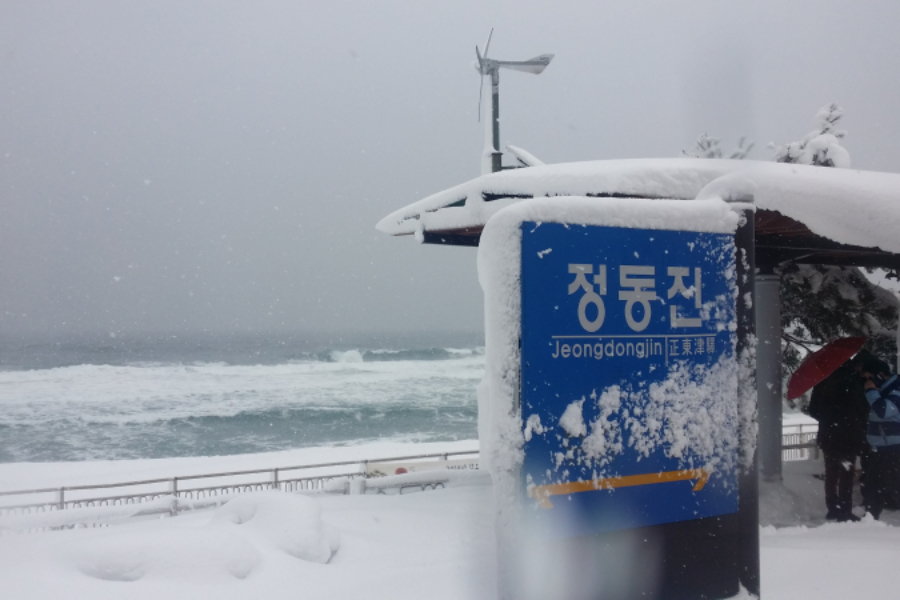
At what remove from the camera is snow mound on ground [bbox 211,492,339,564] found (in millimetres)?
4652

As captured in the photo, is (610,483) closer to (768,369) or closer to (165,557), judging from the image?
(165,557)

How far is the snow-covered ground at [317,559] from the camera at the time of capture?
3814mm

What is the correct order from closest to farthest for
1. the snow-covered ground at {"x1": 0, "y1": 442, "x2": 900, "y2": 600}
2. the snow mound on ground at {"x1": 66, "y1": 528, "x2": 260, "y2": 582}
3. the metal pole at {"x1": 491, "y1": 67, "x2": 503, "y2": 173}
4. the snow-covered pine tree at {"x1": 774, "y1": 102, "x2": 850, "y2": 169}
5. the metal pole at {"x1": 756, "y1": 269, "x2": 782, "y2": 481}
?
the snow-covered ground at {"x1": 0, "y1": 442, "x2": 900, "y2": 600} < the snow mound on ground at {"x1": 66, "y1": 528, "x2": 260, "y2": 582} < the metal pole at {"x1": 756, "y1": 269, "x2": 782, "y2": 481} < the metal pole at {"x1": 491, "y1": 67, "x2": 503, "y2": 173} < the snow-covered pine tree at {"x1": 774, "y1": 102, "x2": 850, "y2": 169}

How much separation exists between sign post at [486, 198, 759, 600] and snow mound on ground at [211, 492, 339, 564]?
2.38 m

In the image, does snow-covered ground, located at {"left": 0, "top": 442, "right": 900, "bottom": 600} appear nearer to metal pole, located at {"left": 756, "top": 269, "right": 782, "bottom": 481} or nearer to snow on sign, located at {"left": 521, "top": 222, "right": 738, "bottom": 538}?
snow on sign, located at {"left": 521, "top": 222, "right": 738, "bottom": 538}

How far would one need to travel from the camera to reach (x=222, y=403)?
41188 mm

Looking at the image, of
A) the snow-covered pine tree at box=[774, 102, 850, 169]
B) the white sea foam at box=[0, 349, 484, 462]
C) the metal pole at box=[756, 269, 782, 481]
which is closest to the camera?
the metal pole at box=[756, 269, 782, 481]

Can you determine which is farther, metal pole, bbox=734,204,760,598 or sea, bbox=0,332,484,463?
sea, bbox=0,332,484,463

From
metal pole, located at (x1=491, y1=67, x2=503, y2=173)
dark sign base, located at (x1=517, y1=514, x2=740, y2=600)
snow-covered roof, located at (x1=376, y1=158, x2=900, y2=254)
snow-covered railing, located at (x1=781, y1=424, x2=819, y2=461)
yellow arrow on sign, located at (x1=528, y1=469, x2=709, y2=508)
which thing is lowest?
snow-covered railing, located at (x1=781, y1=424, x2=819, y2=461)

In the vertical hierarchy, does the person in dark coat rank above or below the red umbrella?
below

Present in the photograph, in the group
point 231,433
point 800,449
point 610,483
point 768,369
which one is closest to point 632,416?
point 610,483

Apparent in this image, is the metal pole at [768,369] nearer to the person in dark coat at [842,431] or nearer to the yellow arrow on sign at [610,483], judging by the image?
the person in dark coat at [842,431]

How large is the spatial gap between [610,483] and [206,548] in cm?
286

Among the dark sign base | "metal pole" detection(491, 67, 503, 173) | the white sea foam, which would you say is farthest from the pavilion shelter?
the white sea foam
